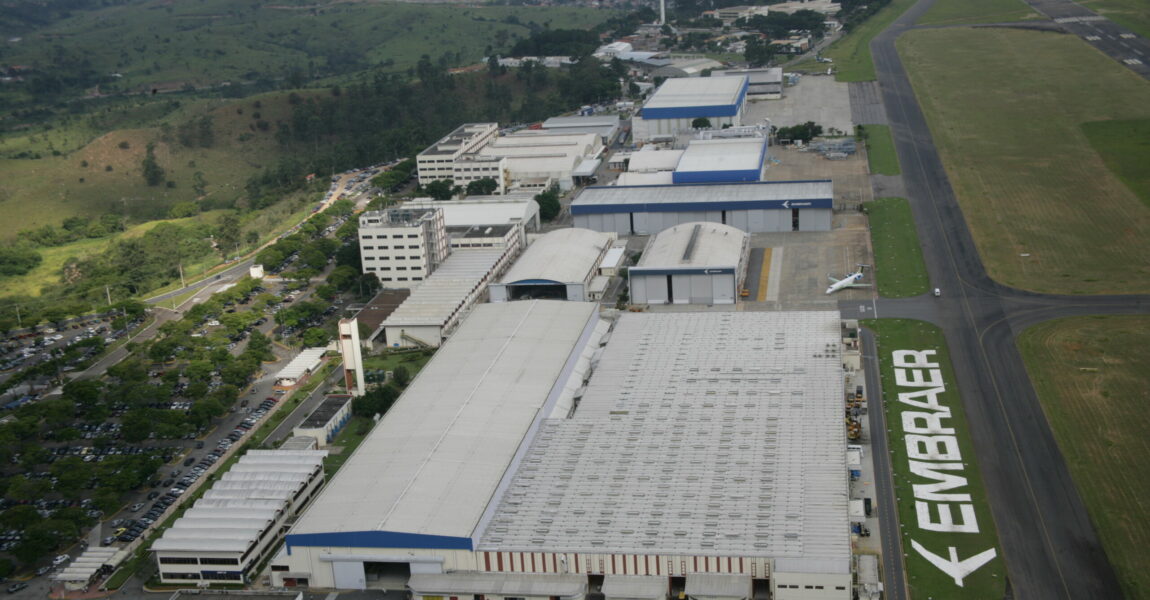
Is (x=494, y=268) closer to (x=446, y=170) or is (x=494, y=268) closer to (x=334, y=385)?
(x=334, y=385)

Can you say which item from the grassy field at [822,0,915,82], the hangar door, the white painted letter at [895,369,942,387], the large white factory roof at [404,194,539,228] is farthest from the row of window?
the grassy field at [822,0,915,82]

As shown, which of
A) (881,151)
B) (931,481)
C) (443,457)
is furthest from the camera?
(881,151)

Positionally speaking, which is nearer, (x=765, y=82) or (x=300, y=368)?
(x=300, y=368)

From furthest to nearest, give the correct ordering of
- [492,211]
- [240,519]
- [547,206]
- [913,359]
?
[547,206] < [492,211] < [913,359] < [240,519]

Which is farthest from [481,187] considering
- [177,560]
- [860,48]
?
[860,48]

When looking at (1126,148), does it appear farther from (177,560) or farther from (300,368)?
(177,560)

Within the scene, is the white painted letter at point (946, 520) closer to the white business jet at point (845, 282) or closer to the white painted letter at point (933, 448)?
the white painted letter at point (933, 448)

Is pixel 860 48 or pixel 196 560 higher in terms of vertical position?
pixel 860 48

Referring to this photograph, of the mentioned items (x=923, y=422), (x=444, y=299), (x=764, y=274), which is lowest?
(x=923, y=422)

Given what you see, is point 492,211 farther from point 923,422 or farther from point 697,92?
point 697,92
